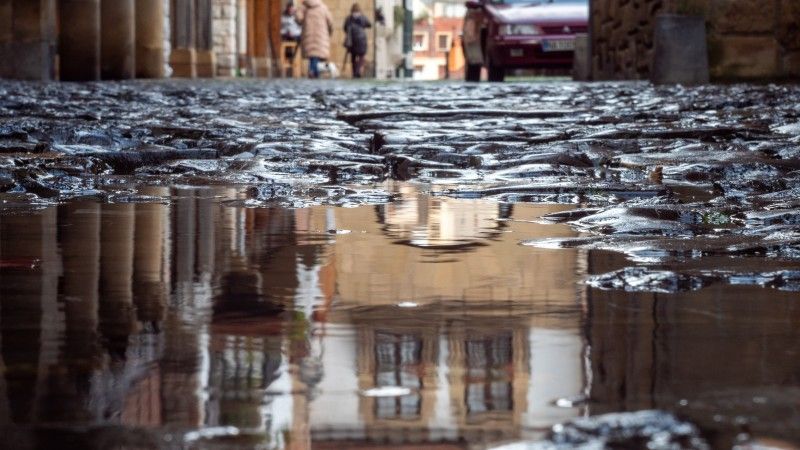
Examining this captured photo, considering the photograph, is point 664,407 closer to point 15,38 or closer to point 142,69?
point 15,38

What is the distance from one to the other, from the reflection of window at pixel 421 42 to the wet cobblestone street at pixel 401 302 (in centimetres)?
8635

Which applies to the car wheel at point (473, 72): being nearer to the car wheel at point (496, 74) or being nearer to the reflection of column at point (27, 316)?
the car wheel at point (496, 74)

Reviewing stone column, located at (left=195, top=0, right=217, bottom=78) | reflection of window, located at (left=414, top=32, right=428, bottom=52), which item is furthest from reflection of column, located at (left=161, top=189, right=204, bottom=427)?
reflection of window, located at (left=414, top=32, right=428, bottom=52)

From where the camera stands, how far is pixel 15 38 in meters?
14.7

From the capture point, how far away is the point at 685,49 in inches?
463

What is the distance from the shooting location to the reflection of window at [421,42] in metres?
89.9

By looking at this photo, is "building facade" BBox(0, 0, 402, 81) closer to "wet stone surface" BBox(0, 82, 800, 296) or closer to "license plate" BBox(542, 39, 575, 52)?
"license plate" BBox(542, 39, 575, 52)

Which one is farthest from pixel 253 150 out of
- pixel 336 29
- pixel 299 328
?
pixel 336 29

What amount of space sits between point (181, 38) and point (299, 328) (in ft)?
76.6

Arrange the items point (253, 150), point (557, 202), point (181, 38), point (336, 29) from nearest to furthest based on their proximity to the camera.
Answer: point (557, 202)
point (253, 150)
point (181, 38)
point (336, 29)

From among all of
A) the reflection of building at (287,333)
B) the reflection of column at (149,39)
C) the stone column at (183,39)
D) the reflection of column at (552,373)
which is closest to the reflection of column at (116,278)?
the reflection of building at (287,333)

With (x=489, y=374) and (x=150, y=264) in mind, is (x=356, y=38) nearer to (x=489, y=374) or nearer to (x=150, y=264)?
(x=150, y=264)

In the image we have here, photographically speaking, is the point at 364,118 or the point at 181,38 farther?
the point at 181,38

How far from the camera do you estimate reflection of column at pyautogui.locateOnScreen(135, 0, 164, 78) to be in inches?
734
